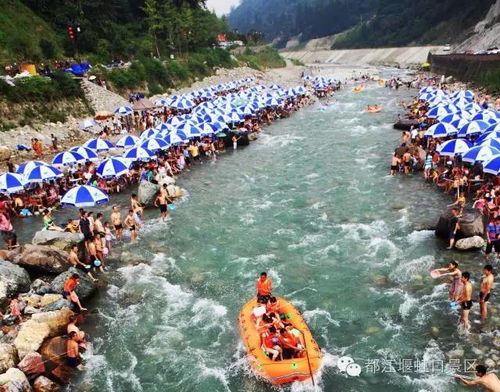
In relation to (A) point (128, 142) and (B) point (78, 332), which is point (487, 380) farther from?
(A) point (128, 142)

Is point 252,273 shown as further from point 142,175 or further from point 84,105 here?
point 84,105

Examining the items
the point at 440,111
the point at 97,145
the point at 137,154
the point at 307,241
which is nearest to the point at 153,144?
the point at 137,154

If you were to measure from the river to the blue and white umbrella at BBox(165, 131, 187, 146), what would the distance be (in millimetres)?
2389

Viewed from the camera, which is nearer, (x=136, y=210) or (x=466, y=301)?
(x=466, y=301)

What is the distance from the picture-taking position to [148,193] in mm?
22312

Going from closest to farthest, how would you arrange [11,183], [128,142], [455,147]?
[11,183]
[455,147]
[128,142]

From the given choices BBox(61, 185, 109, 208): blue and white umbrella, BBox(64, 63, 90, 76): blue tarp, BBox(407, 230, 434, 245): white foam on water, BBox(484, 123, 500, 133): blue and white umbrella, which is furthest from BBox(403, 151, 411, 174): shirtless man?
BBox(64, 63, 90, 76): blue tarp

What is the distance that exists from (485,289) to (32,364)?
12003 millimetres

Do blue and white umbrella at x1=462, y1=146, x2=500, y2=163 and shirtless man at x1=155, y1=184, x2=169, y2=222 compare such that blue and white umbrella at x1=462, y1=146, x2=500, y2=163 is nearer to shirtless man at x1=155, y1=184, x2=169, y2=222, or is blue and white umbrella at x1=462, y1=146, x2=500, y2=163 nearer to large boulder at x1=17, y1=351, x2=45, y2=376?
shirtless man at x1=155, y1=184, x2=169, y2=222

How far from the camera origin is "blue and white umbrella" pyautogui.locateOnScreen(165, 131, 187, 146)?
1072 inches

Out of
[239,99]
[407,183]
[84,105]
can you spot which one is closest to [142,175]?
[407,183]

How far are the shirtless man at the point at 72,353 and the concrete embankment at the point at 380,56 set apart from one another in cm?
11127

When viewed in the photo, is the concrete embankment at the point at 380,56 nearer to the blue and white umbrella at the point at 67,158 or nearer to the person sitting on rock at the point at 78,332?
the blue and white umbrella at the point at 67,158

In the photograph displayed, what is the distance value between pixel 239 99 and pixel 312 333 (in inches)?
1380
